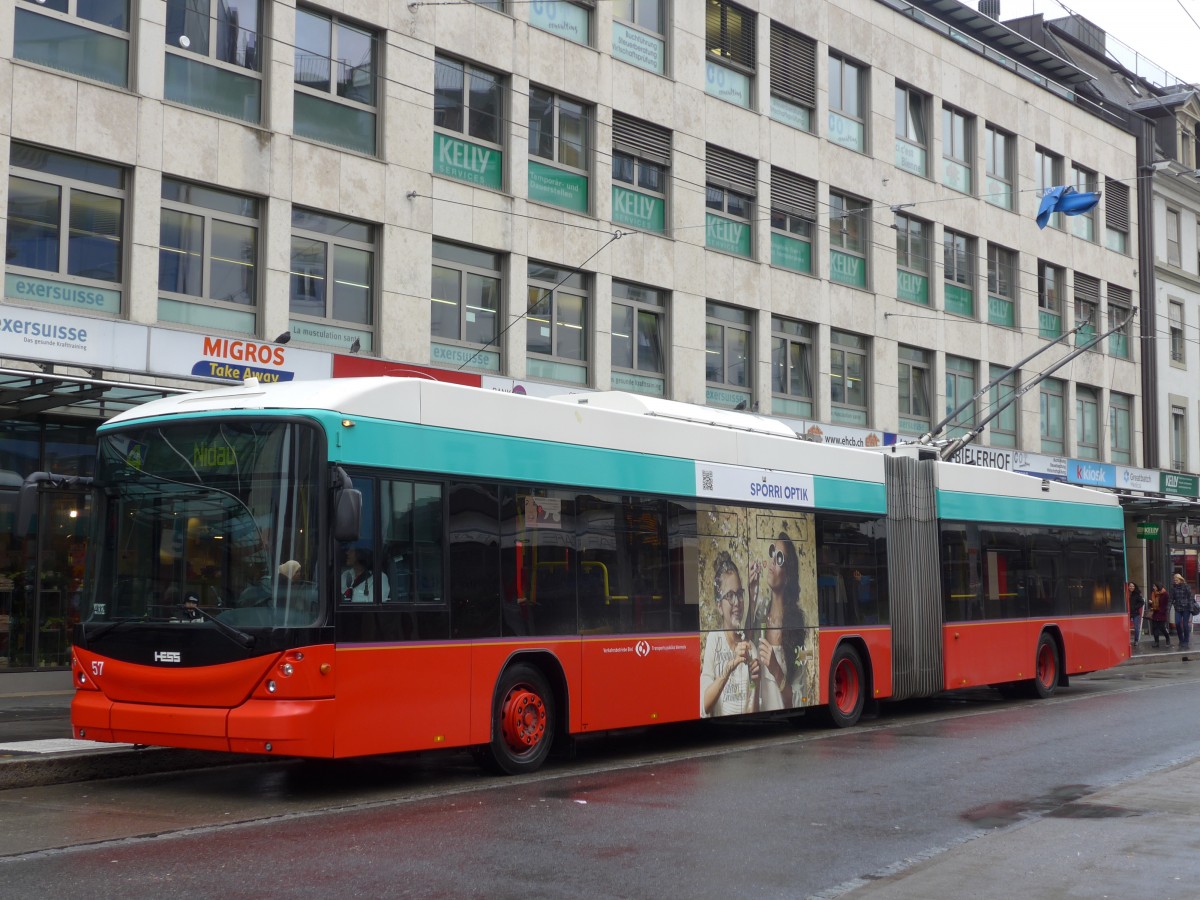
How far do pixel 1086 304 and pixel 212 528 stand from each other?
35236mm

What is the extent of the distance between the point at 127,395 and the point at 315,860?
10195 mm

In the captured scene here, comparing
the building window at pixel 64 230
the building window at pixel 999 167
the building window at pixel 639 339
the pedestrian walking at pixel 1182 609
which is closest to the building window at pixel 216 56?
the building window at pixel 64 230

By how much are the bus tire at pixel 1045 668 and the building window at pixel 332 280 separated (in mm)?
10557

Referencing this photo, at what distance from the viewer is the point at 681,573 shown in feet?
46.8

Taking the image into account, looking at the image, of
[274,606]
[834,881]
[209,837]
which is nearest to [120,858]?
[209,837]

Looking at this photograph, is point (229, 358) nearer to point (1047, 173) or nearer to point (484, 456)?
point (484, 456)

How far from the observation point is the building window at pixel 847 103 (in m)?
32.0

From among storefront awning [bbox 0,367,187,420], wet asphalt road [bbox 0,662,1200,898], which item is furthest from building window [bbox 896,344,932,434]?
storefront awning [bbox 0,367,187,420]

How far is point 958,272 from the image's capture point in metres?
36.2

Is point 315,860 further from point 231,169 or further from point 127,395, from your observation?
point 231,169

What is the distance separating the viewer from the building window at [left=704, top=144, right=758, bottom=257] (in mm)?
28469

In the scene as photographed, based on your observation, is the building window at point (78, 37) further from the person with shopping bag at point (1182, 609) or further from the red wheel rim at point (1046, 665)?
the person with shopping bag at point (1182, 609)

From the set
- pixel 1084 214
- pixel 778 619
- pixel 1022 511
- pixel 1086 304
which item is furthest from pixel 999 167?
pixel 778 619

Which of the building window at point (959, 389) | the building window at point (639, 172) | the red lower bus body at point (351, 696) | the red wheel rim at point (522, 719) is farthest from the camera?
the building window at point (959, 389)
